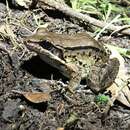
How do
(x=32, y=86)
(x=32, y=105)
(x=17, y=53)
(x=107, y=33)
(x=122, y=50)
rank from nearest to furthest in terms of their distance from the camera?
(x=32, y=105) → (x=32, y=86) → (x=17, y=53) → (x=122, y=50) → (x=107, y=33)

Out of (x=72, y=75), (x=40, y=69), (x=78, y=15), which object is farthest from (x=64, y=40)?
(x=78, y=15)

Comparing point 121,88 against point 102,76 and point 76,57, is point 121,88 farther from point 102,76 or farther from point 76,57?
point 76,57

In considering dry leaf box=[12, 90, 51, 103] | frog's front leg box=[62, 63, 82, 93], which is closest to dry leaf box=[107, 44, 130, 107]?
frog's front leg box=[62, 63, 82, 93]

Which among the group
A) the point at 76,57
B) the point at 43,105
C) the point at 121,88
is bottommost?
the point at 43,105

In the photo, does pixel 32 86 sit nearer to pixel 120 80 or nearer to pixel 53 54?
pixel 53 54

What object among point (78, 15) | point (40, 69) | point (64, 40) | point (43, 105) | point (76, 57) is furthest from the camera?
point (78, 15)

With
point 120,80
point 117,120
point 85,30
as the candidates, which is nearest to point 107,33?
point 85,30
